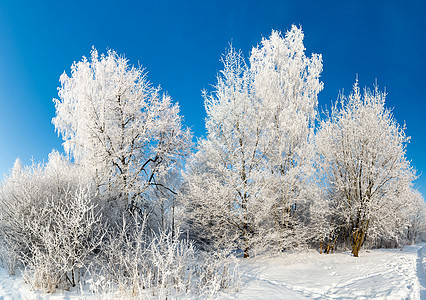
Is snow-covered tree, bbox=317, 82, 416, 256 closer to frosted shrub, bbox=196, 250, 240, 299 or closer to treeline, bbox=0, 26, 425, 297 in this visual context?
treeline, bbox=0, 26, 425, 297

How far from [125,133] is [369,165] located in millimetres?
10890

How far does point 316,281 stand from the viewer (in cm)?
666

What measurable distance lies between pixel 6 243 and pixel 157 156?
648 centimetres

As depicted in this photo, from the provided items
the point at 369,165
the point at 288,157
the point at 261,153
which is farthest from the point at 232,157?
the point at 369,165

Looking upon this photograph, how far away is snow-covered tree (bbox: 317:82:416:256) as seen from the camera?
33.5ft

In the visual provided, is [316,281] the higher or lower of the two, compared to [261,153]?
lower

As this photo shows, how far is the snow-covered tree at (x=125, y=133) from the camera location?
1046 centimetres

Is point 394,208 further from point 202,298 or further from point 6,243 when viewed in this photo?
point 6,243

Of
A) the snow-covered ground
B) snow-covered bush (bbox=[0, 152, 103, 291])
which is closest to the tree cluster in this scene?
the snow-covered ground

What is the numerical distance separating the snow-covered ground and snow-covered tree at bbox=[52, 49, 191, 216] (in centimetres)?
512

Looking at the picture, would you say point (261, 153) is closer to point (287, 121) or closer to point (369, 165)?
point (287, 121)

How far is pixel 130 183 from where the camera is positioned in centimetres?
1000

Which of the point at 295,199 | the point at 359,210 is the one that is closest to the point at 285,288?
the point at 295,199

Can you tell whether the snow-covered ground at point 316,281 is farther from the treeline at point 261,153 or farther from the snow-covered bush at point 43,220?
the treeline at point 261,153
